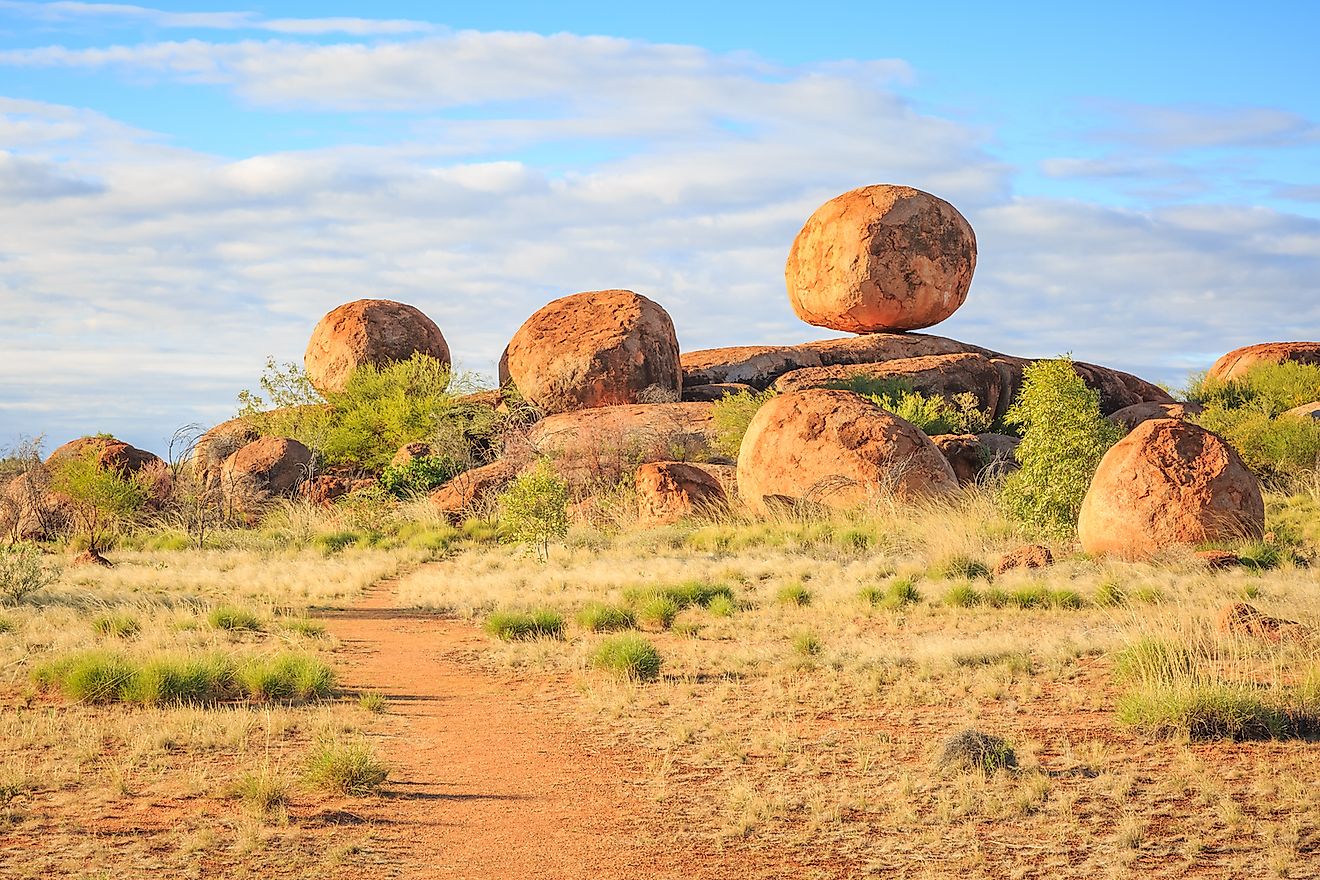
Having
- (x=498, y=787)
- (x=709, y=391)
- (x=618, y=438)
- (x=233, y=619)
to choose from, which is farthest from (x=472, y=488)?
(x=498, y=787)

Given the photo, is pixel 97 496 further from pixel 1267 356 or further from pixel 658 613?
pixel 1267 356

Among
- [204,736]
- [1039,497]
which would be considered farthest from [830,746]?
[1039,497]

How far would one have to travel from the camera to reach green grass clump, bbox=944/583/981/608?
11609 millimetres

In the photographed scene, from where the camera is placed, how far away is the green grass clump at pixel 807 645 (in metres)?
9.86

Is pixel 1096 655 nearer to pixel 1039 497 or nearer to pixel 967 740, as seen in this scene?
pixel 967 740

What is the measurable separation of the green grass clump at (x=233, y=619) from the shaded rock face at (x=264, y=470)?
36.2ft

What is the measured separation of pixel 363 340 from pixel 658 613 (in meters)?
17.8

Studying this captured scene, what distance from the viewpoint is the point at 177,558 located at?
17.6 meters

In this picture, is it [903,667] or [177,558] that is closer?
[903,667]

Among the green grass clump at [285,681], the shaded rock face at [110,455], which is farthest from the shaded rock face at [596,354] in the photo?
the green grass clump at [285,681]

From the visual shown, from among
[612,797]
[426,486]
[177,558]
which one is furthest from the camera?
[426,486]

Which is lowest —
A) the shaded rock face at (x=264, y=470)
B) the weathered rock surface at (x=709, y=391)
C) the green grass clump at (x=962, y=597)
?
the green grass clump at (x=962, y=597)

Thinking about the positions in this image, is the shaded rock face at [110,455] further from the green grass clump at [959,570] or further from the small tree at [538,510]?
the green grass clump at [959,570]

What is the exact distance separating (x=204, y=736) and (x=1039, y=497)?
10.8 metres
